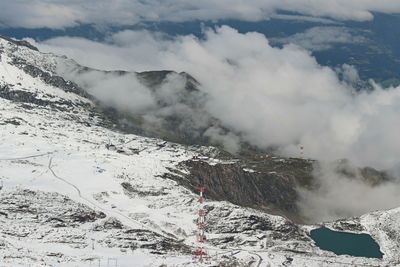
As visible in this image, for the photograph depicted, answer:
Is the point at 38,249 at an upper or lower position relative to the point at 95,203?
upper

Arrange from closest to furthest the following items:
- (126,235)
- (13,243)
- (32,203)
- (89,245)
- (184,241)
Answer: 1. (13,243)
2. (89,245)
3. (126,235)
4. (32,203)
5. (184,241)

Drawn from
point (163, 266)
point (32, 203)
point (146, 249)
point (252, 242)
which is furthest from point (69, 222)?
point (252, 242)

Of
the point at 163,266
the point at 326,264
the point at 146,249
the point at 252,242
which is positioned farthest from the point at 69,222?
the point at 326,264

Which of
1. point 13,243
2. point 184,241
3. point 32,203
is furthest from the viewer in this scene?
point 184,241

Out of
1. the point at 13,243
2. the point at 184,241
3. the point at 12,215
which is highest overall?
the point at 13,243

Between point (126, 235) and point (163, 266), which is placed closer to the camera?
point (163, 266)

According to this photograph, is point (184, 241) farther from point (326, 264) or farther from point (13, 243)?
point (13, 243)

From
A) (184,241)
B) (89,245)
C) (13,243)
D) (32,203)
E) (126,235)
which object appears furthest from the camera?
(184,241)

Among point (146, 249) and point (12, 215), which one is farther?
point (12, 215)

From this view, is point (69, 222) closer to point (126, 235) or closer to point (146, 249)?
point (126, 235)
